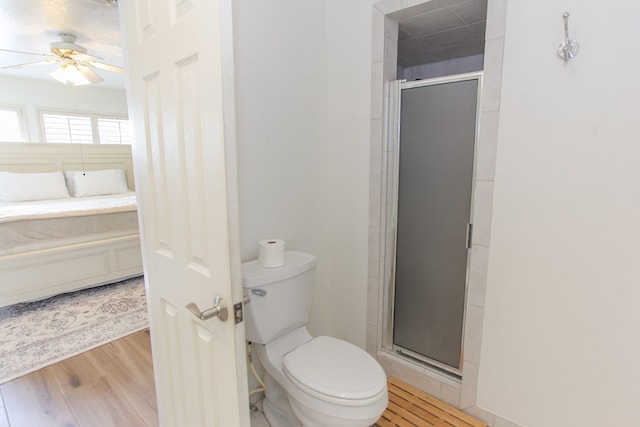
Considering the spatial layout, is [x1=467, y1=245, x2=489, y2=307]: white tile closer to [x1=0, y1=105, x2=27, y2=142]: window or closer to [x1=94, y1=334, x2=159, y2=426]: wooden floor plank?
[x1=94, y1=334, x2=159, y2=426]: wooden floor plank

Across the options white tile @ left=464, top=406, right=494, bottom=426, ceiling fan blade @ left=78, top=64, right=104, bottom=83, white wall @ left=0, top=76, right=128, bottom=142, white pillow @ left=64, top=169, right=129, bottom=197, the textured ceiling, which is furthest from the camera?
white wall @ left=0, top=76, right=128, bottom=142

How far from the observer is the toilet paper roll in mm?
1466

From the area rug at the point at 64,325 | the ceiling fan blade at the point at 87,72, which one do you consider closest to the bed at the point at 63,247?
the area rug at the point at 64,325

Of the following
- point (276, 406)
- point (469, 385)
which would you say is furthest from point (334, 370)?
point (469, 385)

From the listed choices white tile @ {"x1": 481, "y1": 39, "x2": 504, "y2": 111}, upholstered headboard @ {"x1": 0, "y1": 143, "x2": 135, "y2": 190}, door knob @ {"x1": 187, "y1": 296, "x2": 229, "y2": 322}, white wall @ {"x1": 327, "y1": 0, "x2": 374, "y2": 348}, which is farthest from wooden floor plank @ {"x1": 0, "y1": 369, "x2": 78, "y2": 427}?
upholstered headboard @ {"x1": 0, "y1": 143, "x2": 135, "y2": 190}

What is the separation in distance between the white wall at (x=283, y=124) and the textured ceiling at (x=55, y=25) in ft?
3.93

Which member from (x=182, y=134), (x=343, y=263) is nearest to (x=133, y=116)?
(x=182, y=134)

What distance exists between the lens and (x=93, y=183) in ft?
14.1

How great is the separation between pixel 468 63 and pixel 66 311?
3764 millimetres

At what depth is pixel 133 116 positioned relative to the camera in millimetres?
1184

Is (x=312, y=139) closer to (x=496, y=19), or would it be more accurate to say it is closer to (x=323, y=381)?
(x=496, y=19)

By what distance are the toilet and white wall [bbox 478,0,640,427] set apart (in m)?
0.68

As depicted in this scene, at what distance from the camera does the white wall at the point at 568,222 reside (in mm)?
1168

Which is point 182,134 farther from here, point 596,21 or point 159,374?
point 596,21
